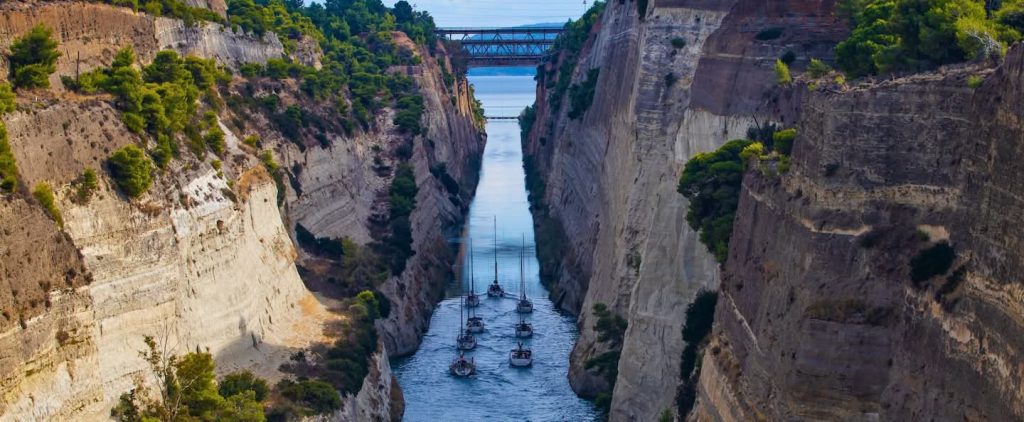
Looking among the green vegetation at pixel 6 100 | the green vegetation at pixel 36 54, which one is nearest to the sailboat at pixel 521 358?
the green vegetation at pixel 36 54

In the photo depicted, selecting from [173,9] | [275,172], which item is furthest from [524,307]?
[173,9]

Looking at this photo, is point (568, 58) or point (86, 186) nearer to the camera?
point (86, 186)

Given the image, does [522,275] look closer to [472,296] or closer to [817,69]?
[472,296]

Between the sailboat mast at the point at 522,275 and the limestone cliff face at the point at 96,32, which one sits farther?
the sailboat mast at the point at 522,275

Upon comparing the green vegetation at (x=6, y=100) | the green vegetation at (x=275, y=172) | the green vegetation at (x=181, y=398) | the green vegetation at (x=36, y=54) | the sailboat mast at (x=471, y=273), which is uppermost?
the green vegetation at (x=36, y=54)

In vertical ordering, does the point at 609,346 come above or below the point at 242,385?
below

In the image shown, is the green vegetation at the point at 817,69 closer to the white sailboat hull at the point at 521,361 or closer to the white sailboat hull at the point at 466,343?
the white sailboat hull at the point at 521,361
